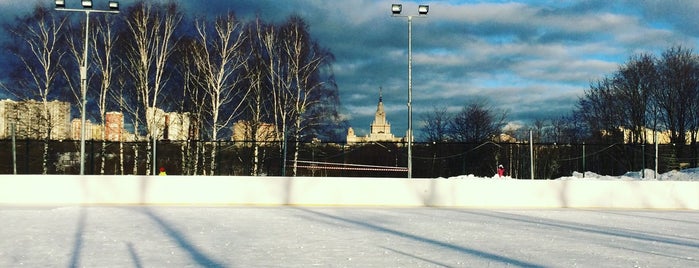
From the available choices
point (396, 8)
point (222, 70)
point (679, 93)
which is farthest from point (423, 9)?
point (679, 93)

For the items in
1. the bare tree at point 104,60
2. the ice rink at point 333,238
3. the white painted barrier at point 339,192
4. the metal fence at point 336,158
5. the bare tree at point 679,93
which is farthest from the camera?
the bare tree at point 679,93

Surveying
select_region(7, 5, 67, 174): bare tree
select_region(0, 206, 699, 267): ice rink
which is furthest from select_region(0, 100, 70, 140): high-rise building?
select_region(0, 206, 699, 267): ice rink

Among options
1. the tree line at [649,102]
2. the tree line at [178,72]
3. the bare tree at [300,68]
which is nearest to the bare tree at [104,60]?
the tree line at [178,72]

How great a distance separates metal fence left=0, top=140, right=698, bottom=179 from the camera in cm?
2384

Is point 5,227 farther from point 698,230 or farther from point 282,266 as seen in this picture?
point 698,230

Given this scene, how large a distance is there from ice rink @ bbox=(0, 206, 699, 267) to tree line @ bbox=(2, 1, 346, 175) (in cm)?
1243

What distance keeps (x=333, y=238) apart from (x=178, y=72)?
70.0 feet

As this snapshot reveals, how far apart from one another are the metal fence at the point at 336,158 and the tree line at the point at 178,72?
0.87 metres

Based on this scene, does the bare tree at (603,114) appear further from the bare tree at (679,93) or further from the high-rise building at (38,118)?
the high-rise building at (38,118)

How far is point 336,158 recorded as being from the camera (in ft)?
81.7

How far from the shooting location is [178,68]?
30.3 meters

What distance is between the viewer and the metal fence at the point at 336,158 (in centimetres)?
2384

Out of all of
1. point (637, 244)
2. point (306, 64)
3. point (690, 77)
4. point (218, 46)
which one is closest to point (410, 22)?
point (306, 64)

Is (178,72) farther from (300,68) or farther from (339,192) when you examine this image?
(339,192)
